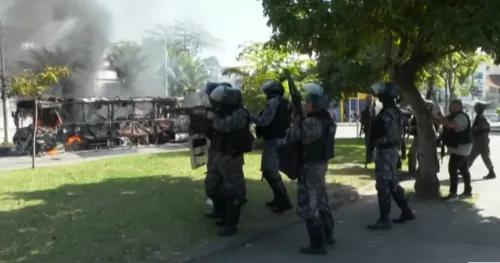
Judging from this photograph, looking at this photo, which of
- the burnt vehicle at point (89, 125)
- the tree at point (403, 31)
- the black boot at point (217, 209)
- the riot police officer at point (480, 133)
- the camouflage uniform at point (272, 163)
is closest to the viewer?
the black boot at point (217, 209)

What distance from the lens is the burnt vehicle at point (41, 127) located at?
1859 cm

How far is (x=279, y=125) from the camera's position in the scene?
7133 mm

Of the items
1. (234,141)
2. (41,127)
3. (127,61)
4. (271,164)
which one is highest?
(127,61)

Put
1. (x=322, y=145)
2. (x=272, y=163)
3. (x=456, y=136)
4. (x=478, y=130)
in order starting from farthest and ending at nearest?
(x=478, y=130) < (x=456, y=136) < (x=272, y=163) < (x=322, y=145)

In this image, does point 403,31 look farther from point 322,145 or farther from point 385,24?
point 322,145

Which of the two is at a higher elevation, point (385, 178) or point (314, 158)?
point (314, 158)

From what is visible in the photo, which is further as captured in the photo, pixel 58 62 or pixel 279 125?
pixel 58 62

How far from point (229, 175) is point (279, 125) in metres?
1.03

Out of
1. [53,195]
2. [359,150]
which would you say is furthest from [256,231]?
[359,150]

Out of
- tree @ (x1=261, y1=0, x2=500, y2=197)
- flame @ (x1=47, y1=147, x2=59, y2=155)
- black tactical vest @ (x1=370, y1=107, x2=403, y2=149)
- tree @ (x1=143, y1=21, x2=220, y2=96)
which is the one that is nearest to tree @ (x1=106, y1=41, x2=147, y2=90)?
tree @ (x1=143, y1=21, x2=220, y2=96)

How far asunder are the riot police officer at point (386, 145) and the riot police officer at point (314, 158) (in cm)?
130

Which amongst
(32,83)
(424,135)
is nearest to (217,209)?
(424,135)

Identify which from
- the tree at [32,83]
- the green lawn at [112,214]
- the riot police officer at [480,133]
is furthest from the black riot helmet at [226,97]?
the tree at [32,83]

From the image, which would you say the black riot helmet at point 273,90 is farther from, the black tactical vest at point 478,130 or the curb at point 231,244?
the black tactical vest at point 478,130
